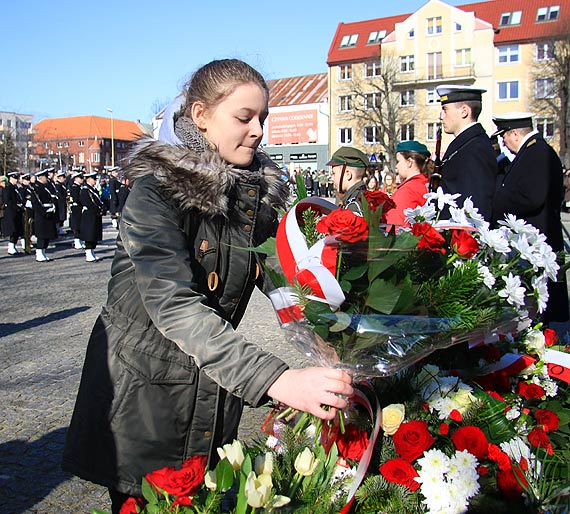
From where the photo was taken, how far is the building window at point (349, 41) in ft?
203

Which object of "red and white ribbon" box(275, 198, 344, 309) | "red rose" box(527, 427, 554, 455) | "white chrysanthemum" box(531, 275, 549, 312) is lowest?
"red rose" box(527, 427, 554, 455)

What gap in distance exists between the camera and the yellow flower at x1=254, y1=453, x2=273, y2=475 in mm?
1684

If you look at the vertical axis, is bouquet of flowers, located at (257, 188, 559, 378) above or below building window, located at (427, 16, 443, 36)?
below

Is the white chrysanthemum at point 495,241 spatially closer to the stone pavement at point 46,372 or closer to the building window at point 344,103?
the stone pavement at point 46,372

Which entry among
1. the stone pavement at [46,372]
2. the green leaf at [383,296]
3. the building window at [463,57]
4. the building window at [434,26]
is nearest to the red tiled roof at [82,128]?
the building window at [434,26]

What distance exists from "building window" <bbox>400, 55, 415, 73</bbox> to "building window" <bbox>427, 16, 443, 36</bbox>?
2547 mm

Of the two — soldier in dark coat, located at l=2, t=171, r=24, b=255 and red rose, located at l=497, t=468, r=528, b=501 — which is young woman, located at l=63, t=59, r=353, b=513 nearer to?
red rose, located at l=497, t=468, r=528, b=501

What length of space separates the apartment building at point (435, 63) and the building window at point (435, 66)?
3.4 inches

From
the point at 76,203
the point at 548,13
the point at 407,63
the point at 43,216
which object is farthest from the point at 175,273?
the point at 548,13

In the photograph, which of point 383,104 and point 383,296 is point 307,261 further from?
point 383,104

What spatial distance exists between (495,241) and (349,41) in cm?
6407

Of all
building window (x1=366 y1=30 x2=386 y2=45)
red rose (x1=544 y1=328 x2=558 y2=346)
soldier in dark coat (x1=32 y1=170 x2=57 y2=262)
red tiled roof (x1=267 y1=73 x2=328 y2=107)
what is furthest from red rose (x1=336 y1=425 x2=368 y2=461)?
red tiled roof (x1=267 y1=73 x2=328 y2=107)

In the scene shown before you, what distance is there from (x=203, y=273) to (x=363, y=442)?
0.70 meters

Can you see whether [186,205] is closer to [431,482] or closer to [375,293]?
[375,293]
